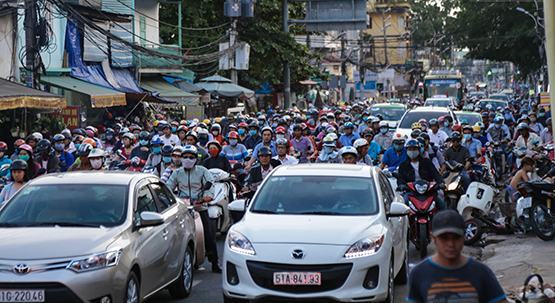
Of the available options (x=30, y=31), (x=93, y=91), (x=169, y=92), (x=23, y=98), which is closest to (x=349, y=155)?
(x=23, y=98)

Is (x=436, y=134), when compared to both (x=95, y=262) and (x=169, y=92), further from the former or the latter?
(x=169, y=92)

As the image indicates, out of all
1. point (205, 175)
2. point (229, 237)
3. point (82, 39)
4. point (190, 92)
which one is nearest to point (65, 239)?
point (229, 237)

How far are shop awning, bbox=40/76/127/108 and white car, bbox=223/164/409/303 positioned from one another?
19472mm

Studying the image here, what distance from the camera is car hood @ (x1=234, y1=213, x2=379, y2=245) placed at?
33.0 ft

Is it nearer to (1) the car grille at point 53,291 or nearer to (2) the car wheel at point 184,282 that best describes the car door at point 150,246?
(2) the car wheel at point 184,282

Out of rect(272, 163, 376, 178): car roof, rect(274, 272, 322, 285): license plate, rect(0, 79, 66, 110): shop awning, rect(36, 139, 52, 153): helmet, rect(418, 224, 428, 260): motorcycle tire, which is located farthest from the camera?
rect(0, 79, 66, 110): shop awning

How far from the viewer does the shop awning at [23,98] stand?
2230cm

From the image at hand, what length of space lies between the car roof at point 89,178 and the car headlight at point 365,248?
8.06 ft

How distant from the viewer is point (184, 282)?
11906 mm

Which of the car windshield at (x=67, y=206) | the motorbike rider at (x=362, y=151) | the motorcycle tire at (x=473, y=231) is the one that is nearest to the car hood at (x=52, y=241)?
the car windshield at (x=67, y=206)

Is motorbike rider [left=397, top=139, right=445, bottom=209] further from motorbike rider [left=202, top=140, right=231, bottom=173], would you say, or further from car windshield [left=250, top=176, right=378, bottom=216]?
car windshield [left=250, top=176, right=378, bottom=216]

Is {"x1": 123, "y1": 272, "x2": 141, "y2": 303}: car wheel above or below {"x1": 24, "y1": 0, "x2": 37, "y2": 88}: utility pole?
below

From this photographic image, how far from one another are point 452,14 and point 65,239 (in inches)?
2549

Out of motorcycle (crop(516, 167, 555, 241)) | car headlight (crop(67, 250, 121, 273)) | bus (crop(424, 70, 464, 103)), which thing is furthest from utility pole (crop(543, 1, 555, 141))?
bus (crop(424, 70, 464, 103))
